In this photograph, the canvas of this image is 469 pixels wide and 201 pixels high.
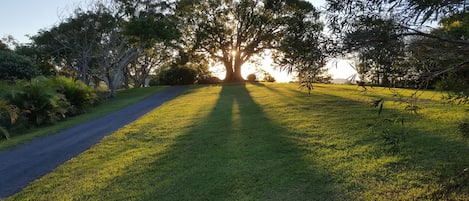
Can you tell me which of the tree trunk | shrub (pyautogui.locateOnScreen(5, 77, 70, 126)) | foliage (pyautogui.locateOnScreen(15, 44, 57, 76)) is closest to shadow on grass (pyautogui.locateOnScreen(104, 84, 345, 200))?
shrub (pyautogui.locateOnScreen(5, 77, 70, 126))

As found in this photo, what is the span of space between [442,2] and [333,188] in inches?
106

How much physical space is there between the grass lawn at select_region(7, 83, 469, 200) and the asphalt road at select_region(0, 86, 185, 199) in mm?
356

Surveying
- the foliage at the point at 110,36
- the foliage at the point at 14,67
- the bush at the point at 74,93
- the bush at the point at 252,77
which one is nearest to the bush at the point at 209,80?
the bush at the point at 252,77

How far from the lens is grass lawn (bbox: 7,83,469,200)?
471 cm

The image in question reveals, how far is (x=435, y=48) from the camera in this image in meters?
3.28

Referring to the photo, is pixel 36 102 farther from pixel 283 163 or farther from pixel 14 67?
pixel 283 163

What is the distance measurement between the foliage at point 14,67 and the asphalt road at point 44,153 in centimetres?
1106

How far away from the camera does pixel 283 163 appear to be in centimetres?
604

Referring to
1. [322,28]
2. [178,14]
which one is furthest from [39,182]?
[178,14]

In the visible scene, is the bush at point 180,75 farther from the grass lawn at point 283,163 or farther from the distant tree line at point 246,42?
the grass lawn at point 283,163

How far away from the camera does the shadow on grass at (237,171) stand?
489cm

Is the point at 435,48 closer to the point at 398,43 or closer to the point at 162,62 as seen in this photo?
the point at 398,43

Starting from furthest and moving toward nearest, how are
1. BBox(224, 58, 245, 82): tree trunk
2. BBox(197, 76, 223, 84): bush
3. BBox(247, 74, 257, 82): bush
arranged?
BBox(247, 74, 257, 82): bush → BBox(224, 58, 245, 82): tree trunk → BBox(197, 76, 223, 84): bush

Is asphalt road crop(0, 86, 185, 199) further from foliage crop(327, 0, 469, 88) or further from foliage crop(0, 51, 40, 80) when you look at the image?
foliage crop(0, 51, 40, 80)
